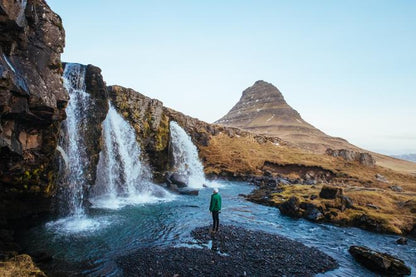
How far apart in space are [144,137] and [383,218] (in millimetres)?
36266

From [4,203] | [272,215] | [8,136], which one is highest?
[8,136]

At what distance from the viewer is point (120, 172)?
36938 millimetres

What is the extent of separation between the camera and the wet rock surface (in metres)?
14.9

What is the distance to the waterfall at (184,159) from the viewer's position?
5322 cm

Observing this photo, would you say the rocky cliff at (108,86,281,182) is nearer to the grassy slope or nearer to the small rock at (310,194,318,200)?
the grassy slope

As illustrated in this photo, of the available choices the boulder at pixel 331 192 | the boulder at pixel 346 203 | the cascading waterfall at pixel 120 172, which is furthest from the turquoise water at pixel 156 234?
the boulder at pixel 331 192

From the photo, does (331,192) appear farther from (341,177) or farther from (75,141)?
(75,141)

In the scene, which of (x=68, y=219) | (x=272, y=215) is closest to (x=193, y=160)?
(x=272, y=215)

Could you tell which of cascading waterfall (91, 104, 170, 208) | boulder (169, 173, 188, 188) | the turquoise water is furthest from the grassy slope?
cascading waterfall (91, 104, 170, 208)

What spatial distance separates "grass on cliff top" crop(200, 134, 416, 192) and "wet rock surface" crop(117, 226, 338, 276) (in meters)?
40.6

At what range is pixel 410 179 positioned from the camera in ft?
204

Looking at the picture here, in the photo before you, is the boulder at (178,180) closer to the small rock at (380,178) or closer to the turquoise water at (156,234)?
the turquoise water at (156,234)

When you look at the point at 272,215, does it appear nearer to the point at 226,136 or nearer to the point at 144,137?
the point at 144,137

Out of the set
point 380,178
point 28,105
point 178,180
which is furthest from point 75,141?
point 380,178
